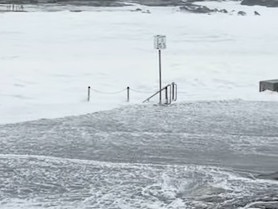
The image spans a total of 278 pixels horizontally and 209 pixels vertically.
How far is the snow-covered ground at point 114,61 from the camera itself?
1908 cm

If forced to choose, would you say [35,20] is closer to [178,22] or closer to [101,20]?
[101,20]

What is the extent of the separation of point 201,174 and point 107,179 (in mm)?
1685

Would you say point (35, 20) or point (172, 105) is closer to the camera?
point (172, 105)

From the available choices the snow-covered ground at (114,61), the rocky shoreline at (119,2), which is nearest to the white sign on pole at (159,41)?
the snow-covered ground at (114,61)

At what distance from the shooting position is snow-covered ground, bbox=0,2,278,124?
62.6 feet

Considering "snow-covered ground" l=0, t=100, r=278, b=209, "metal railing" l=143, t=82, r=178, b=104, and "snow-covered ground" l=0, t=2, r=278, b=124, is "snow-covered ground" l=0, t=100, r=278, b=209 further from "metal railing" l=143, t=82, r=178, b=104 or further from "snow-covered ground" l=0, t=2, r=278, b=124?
"snow-covered ground" l=0, t=2, r=278, b=124

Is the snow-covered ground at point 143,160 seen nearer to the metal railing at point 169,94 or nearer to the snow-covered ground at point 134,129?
the snow-covered ground at point 134,129

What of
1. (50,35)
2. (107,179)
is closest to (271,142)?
(107,179)

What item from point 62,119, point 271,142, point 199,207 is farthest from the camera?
point 62,119

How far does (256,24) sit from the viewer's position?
162 ft

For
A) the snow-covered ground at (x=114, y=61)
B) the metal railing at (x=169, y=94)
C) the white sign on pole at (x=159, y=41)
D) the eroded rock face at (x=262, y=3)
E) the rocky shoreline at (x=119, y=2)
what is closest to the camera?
the white sign on pole at (x=159, y=41)

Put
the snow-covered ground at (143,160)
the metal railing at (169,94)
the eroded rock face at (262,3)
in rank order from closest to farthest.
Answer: the snow-covered ground at (143,160)
the metal railing at (169,94)
the eroded rock face at (262,3)

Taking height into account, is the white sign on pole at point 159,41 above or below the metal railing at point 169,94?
above

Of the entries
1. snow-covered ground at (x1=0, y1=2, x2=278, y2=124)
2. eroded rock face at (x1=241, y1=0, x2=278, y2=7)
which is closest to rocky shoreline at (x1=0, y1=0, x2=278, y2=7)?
eroded rock face at (x1=241, y1=0, x2=278, y2=7)
